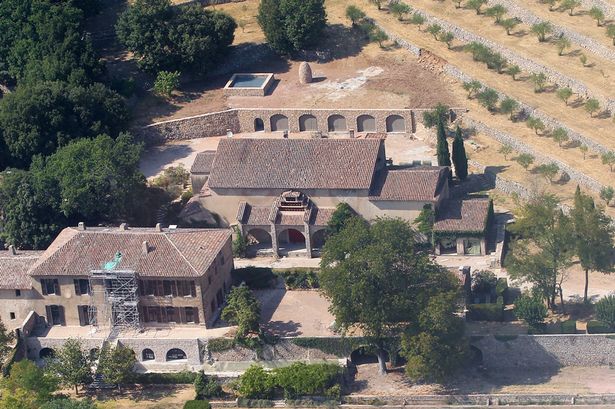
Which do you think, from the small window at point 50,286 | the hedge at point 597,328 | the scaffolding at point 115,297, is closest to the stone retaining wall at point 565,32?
the hedge at point 597,328

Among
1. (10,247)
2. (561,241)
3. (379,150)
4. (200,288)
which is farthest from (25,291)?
(561,241)

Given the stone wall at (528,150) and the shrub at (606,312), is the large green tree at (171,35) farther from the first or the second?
the shrub at (606,312)

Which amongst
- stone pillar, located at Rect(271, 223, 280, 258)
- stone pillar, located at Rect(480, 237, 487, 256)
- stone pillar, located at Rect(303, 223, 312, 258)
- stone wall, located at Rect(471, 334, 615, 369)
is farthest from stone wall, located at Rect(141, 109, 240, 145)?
stone wall, located at Rect(471, 334, 615, 369)

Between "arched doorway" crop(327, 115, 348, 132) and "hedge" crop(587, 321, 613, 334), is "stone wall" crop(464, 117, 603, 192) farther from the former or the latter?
"hedge" crop(587, 321, 613, 334)

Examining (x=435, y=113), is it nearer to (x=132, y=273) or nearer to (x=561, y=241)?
(x=561, y=241)

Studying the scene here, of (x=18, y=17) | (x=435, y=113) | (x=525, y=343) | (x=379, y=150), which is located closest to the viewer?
(x=525, y=343)

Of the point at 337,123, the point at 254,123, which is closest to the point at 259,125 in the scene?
the point at 254,123

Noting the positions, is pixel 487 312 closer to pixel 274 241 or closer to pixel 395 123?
pixel 274 241
